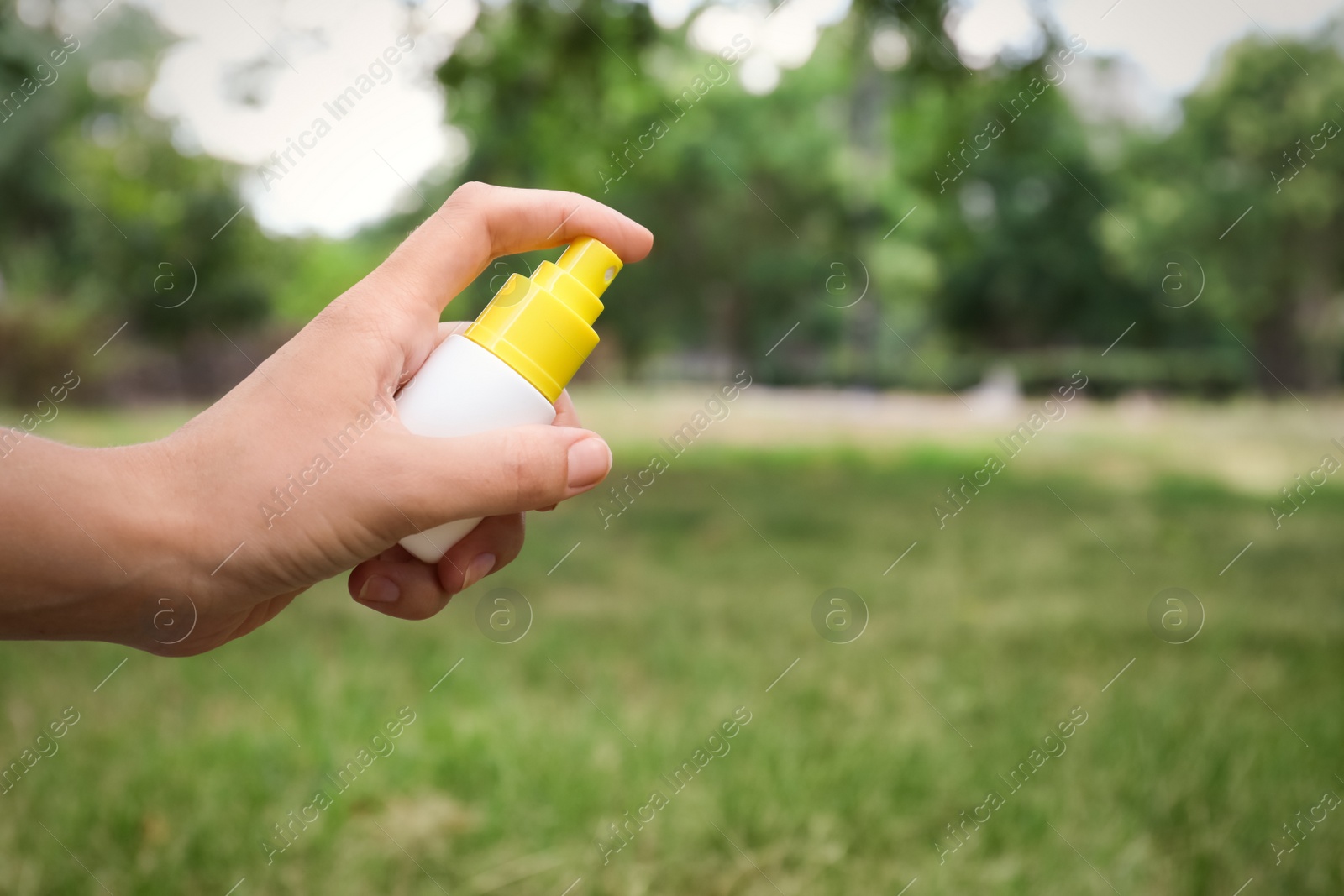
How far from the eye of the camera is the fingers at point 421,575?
1.17 metres

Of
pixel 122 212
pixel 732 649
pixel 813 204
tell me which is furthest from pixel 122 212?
pixel 813 204

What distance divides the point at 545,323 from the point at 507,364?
0.21 ft

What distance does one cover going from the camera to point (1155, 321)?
30078mm

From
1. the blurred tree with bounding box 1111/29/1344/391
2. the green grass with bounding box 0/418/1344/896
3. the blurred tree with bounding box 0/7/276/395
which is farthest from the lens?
the blurred tree with bounding box 1111/29/1344/391

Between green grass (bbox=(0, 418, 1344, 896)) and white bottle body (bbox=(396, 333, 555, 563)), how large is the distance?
1073 millimetres

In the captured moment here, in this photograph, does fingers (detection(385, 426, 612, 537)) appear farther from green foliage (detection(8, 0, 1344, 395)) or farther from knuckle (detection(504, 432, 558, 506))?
green foliage (detection(8, 0, 1344, 395))

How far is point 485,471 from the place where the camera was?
950 millimetres

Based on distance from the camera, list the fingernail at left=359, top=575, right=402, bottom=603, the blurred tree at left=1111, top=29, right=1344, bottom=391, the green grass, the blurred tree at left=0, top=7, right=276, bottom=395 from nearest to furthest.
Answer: the fingernail at left=359, top=575, right=402, bottom=603, the green grass, the blurred tree at left=0, top=7, right=276, bottom=395, the blurred tree at left=1111, top=29, right=1344, bottom=391

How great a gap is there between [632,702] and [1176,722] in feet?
4.86

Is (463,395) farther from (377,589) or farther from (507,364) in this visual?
(377,589)

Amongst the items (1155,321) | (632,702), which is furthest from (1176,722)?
(1155,321)

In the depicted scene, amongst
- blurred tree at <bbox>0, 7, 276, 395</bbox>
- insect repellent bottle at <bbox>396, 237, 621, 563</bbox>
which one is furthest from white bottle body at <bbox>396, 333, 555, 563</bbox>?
blurred tree at <bbox>0, 7, 276, 395</bbox>

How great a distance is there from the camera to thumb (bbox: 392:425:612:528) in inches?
36.8

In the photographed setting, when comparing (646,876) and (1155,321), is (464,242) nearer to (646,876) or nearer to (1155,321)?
(646,876)
